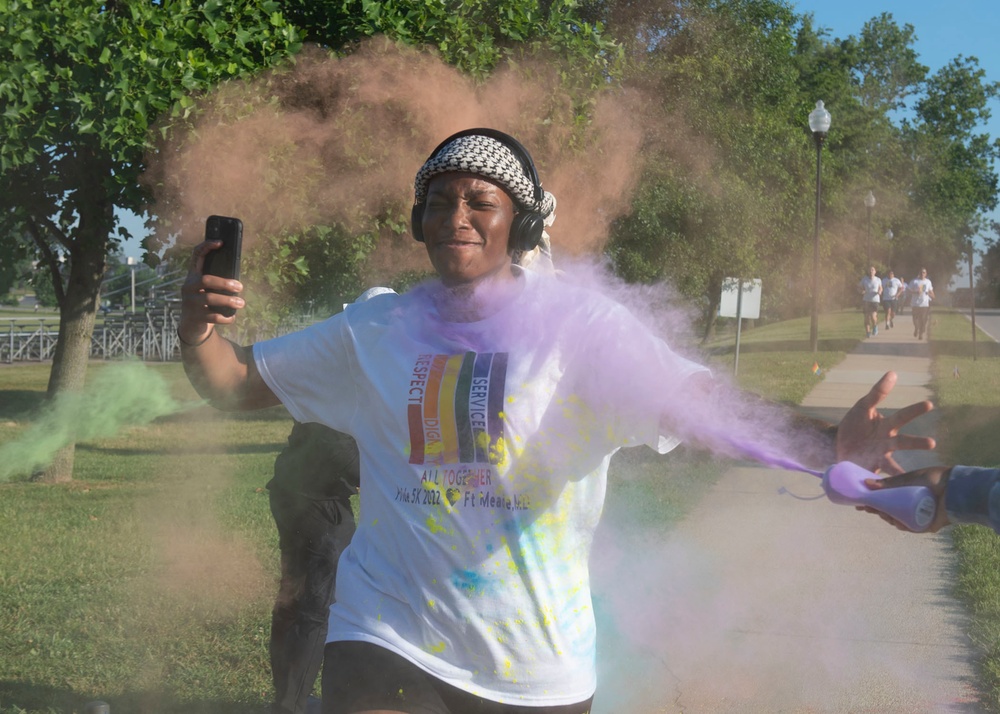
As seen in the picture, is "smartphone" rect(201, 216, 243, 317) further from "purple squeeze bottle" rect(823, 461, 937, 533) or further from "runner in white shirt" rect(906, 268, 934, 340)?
"runner in white shirt" rect(906, 268, 934, 340)

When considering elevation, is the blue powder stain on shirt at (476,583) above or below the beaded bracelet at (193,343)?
below

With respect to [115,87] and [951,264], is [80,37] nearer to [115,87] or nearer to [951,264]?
[115,87]

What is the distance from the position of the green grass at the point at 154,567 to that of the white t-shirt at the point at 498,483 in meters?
2.27

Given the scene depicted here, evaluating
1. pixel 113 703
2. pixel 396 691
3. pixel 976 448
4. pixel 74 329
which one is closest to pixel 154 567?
pixel 113 703

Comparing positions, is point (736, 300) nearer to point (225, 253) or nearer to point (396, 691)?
point (225, 253)

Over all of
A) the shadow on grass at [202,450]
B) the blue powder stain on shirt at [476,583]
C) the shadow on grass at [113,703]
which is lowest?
the shadow on grass at [202,450]

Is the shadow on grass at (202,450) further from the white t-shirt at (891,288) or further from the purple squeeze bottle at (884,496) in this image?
the white t-shirt at (891,288)

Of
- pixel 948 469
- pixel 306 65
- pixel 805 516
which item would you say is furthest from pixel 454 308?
pixel 805 516

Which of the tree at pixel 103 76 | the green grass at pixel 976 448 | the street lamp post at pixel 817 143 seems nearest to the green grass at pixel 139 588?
the tree at pixel 103 76

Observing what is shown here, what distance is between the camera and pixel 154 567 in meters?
6.33

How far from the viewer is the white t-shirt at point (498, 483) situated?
2234mm

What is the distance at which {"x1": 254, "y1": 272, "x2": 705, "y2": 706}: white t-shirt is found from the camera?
Answer: 7.33ft

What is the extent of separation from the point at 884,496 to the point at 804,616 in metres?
3.48

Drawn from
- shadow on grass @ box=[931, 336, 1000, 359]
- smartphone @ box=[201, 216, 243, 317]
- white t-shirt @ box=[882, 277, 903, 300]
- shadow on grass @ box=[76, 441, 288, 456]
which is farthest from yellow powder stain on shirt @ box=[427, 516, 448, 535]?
white t-shirt @ box=[882, 277, 903, 300]
